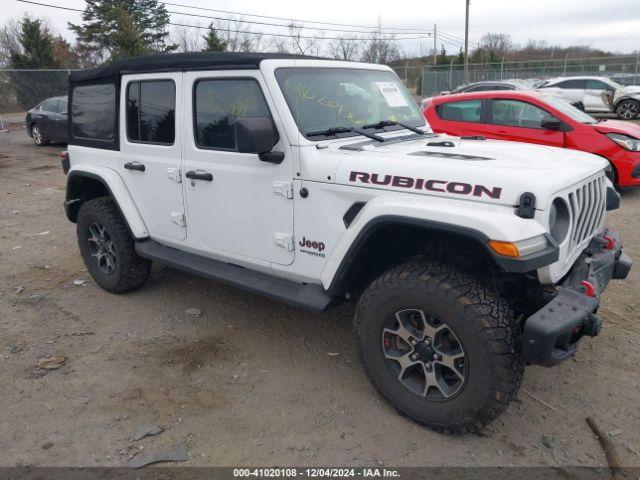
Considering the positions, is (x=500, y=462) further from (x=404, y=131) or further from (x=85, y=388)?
(x=85, y=388)

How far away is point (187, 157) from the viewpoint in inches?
155

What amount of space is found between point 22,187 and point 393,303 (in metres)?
9.55

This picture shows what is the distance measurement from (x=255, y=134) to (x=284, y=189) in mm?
421

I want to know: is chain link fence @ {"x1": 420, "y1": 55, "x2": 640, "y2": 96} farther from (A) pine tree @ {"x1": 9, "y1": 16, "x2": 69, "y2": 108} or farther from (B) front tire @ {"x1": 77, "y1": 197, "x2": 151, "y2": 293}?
(B) front tire @ {"x1": 77, "y1": 197, "x2": 151, "y2": 293}

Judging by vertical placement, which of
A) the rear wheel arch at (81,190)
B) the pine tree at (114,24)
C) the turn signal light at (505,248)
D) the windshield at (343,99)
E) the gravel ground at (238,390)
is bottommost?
the gravel ground at (238,390)

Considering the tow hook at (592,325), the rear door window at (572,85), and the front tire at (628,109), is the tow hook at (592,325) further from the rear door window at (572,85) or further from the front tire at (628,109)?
the rear door window at (572,85)

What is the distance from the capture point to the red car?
7707mm

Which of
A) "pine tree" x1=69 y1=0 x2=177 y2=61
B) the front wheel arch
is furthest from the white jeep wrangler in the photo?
"pine tree" x1=69 y1=0 x2=177 y2=61

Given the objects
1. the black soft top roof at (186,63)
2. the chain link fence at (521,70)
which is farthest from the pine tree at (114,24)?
the black soft top roof at (186,63)

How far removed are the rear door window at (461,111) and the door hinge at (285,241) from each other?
240 inches

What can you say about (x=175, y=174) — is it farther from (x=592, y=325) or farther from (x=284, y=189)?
(x=592, y=325)

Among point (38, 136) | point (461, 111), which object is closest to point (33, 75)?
point (38, 136)

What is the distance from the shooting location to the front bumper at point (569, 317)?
8.10ft

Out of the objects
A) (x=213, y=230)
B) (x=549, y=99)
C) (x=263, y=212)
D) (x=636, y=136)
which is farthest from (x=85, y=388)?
(x=636, y=136)
